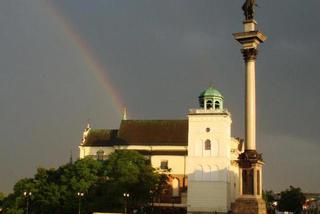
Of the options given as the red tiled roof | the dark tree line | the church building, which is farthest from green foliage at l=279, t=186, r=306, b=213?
the red tiled roof

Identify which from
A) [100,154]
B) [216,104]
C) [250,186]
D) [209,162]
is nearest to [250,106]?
[250,186]

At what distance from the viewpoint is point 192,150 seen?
316ft

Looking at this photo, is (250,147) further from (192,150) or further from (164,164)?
(164,164)

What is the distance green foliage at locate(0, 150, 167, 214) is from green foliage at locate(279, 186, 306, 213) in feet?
270

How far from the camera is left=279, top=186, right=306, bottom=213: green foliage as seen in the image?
529 feet

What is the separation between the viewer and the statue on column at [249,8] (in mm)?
57000

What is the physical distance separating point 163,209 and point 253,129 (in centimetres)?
4677

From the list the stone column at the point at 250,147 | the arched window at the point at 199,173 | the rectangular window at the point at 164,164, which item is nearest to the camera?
the stone column at the point at 250,147

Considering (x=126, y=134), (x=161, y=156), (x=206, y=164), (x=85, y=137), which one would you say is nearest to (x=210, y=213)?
(x=206, y=164)

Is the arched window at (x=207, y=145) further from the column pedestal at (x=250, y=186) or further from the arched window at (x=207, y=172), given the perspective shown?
the column pedestal at (x=250, y=186)

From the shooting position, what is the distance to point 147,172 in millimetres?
86125

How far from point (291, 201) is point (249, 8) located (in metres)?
115

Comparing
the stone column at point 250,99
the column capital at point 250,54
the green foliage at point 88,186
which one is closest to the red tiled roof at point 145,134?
the green foliage at point 88,186

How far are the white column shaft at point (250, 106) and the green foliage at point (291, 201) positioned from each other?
369 feet
